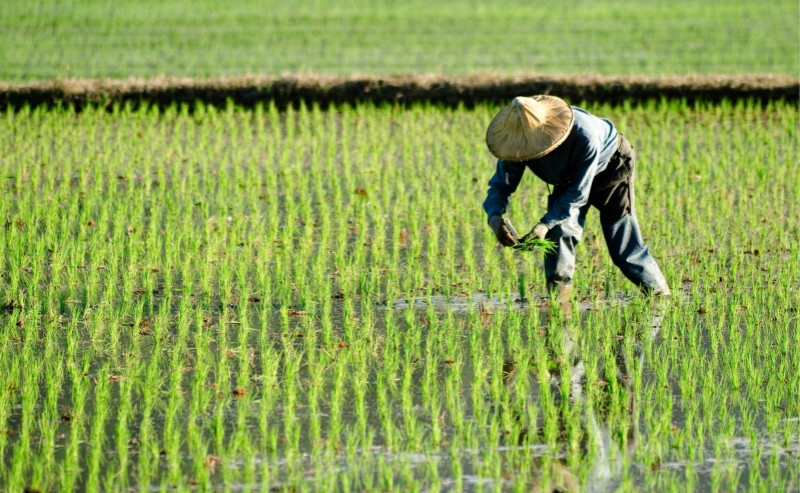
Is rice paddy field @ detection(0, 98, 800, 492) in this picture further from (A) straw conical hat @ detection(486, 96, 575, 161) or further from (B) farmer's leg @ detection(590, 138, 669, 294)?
(A) straw conical hat @ detection(486, 96, 575, 161)

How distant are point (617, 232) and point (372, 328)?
1.19m

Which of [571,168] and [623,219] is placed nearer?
[571,168]

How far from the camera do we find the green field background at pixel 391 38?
38.2ft

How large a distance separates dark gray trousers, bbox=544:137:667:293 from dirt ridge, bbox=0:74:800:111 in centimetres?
504

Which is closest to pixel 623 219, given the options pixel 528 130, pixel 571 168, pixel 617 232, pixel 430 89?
pixel 617 232

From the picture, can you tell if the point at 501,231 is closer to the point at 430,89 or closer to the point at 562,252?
the point at 562,252

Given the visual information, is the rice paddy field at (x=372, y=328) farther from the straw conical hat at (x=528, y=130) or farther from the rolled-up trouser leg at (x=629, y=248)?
the straw conical hat at (x=528, y=130)

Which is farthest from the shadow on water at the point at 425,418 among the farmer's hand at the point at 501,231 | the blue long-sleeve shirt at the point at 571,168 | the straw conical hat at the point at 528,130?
the straw conical hat at the point at 528,130

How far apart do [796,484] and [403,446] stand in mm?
1232

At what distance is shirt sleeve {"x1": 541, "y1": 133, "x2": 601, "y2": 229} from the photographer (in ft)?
15.2

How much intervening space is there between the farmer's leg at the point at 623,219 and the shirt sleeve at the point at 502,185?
1.38 ft

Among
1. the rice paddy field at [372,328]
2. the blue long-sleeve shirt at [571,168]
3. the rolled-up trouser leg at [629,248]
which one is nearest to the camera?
the rice paddy field at [372,328]

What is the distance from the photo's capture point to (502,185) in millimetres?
4875

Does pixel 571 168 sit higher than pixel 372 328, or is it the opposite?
pixel 571 168
